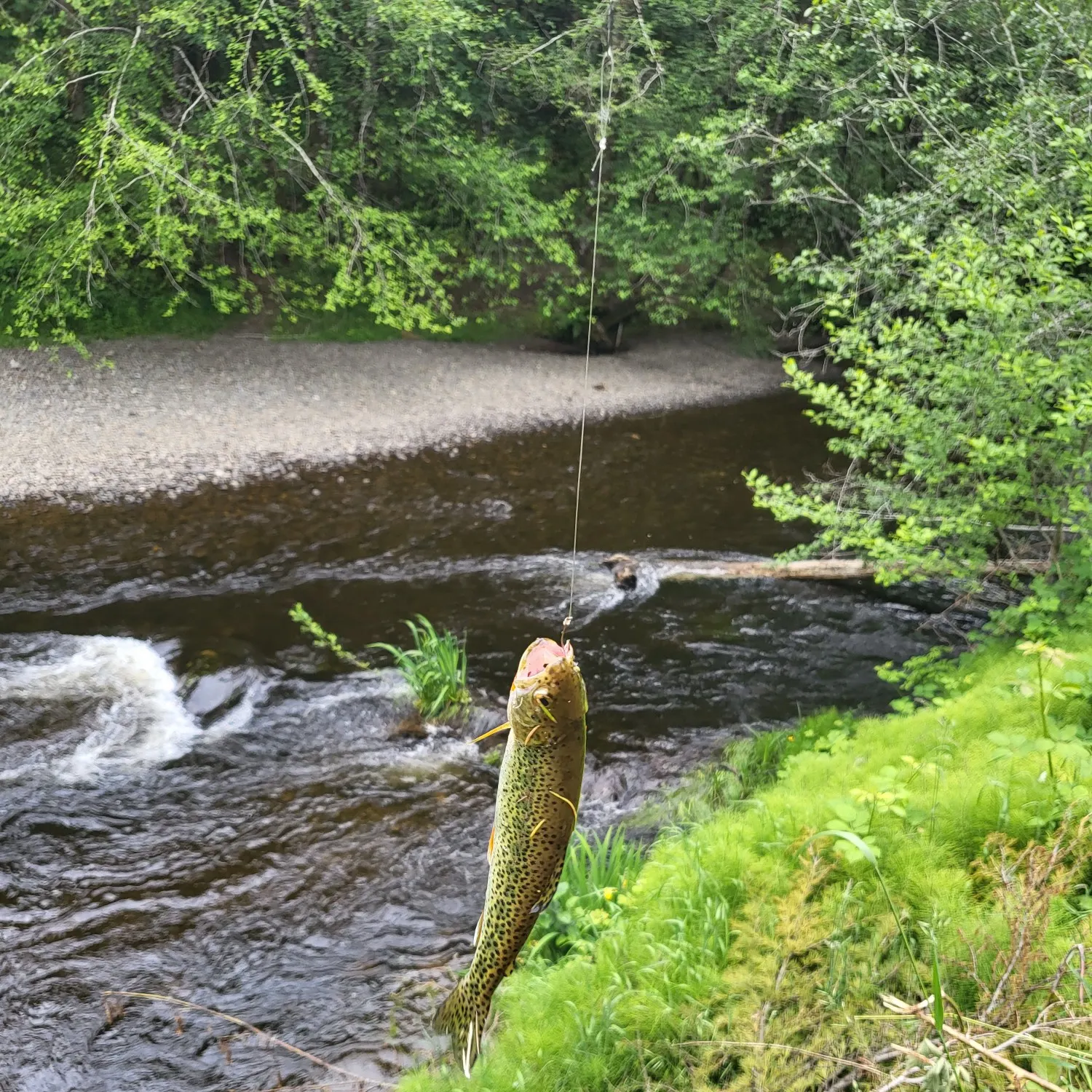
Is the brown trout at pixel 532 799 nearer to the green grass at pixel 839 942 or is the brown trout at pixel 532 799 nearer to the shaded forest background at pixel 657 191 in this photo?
the green grass at pixel 839 942

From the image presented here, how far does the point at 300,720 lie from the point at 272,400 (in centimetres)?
818

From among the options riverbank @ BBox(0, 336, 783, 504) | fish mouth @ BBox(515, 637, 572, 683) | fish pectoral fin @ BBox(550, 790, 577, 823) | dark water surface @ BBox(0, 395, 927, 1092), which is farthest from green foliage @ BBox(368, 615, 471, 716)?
riverbank @ BBox(0, 336, 783, 504)

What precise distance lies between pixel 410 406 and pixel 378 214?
3.45 meters

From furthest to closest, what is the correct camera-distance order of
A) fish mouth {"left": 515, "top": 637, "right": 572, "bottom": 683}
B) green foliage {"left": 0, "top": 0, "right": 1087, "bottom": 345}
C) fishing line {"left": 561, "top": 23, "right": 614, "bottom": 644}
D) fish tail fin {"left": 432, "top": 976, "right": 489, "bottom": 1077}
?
1. green foliage {"left": 0, "top": 0, "right": 1087, "bottom": 345}
2. fishing line {"left": 561, "top": 23, "right": 614, "bottom": 644}
3. fish tail fin {"left": 432, "top": 976, "right": 489, "bottom": 1077}
4. fish mouth {"left": 515, "top": 637, "right": 572, "bottom": 683}

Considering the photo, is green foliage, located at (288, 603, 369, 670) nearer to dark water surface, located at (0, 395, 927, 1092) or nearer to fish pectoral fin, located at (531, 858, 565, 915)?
dark water surface, located at (0, 395, 927, 1092)

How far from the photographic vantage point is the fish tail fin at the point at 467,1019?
9.80 ft

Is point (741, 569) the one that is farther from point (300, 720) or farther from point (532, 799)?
point (532, 799)

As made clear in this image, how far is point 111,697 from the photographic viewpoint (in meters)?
6.71

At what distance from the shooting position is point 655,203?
54.9 ft

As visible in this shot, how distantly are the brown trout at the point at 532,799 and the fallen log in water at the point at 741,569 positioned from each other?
6353 mm

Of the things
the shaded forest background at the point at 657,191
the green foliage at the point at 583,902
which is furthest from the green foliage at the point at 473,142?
the green foliage at the point at 583,902

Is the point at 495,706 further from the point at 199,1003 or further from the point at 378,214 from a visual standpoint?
the point at 378,214

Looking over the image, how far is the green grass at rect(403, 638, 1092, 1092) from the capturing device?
2287 millimetres

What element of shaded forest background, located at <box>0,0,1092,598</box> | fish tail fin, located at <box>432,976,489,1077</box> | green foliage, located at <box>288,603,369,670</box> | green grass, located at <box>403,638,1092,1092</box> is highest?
shaded forest background, located at <box>0,0,1092,598</box>
